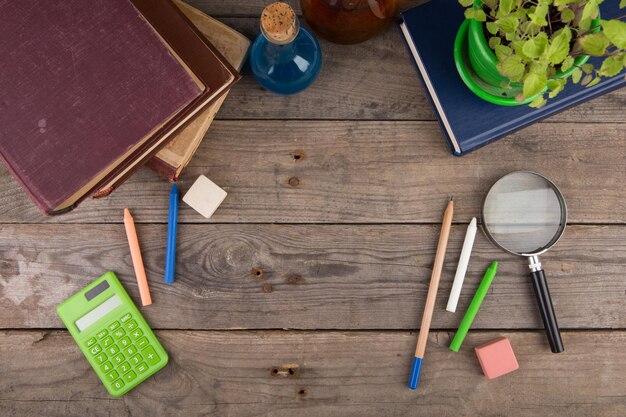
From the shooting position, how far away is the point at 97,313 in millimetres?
833

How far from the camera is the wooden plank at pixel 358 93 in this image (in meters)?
0.84

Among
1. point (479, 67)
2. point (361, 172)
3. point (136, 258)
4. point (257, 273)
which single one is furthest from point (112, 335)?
point (479, 67)

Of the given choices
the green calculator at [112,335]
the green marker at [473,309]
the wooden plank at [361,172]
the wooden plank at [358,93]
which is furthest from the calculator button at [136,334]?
the green marker at [473,309]

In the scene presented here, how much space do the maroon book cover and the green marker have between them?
1.82 ft

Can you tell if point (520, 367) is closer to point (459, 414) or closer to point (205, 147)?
point (459, 414)

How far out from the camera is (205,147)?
0.84 metres

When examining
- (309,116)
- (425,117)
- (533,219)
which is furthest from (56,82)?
(533,219)

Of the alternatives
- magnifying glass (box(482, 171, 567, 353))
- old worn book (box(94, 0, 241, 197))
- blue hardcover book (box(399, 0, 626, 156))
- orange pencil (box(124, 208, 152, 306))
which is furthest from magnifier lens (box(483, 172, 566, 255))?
orange pencil (box(124, 208, 152, 306))

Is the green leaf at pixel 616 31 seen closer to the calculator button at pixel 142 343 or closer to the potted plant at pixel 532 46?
the potted plant at pixel 532 46

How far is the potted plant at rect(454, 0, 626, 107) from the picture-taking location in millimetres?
512

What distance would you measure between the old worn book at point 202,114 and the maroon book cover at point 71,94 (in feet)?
0.37

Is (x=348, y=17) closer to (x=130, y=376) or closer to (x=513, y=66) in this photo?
(x=513, y=66)

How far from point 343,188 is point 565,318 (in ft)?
1.48

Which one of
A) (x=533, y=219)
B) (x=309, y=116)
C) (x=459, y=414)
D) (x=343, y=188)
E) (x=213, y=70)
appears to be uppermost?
(x=213, y=70)
